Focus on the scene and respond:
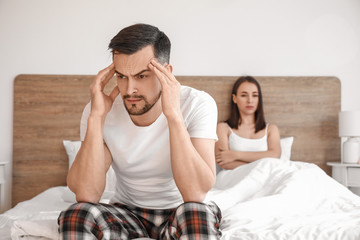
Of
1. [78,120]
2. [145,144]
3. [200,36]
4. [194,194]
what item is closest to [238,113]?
[200,36]

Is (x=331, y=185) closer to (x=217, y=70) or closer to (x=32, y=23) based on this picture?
(x=217, y=70)

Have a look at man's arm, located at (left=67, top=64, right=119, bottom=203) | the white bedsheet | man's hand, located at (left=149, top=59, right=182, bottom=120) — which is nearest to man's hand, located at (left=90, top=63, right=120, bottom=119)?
man's arm, located at (left=67, top=64, right=119, bottom=203)

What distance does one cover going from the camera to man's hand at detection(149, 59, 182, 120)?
1182 millimetres

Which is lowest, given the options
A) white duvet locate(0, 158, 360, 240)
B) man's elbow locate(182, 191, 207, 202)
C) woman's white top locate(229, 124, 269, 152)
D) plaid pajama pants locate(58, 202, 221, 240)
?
white duvet locate(0, 158, 360, 240)

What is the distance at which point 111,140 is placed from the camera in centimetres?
131

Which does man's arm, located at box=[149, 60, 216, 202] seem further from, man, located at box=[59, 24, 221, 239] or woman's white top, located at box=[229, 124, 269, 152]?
woman's white top, located at box=[229, 124, 269, 152]

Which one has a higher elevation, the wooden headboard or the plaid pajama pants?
the wooden headboard

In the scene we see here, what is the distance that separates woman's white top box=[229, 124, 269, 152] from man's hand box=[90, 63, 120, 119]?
1446 mm

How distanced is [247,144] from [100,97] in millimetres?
1588

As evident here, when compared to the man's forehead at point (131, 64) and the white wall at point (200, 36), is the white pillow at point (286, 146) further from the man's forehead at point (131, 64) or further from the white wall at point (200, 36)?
the man's forehead at point (131, 64)

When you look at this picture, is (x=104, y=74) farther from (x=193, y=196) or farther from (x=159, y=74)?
(x=193, y=196)

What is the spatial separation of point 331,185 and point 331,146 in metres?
1.18

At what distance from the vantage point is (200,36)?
9.49 ft

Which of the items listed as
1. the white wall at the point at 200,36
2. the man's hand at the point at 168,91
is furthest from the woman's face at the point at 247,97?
the man's hand at the point at 168,91
